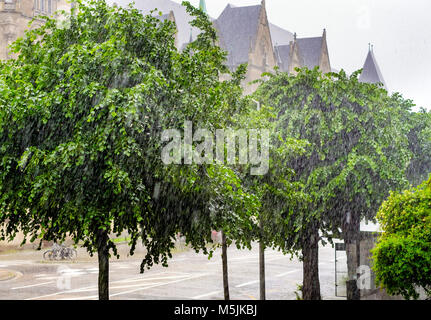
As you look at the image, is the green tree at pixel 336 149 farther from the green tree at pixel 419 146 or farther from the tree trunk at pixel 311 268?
the green tree at pixel 419 146

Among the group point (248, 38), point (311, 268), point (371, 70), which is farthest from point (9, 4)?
point (371, 70)

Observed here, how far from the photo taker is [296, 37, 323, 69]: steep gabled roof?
68.3m

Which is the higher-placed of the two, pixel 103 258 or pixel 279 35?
pixel 279 35

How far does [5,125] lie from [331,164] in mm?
9565

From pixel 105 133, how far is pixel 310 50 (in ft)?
214

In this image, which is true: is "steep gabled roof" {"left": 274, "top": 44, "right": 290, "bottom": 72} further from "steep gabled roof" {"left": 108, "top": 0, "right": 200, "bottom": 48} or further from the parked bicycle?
the parked bicycle

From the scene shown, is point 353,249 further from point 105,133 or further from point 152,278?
point 105,133

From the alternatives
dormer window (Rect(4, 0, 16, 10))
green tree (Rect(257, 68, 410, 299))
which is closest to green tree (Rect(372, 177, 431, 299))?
green tree (Rect(257, 68, 410, 299))

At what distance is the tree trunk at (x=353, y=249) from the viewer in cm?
1561

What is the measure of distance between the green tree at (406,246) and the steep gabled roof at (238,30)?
47.2 metres

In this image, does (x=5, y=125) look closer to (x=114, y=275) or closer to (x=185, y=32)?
(x=114, y=275)

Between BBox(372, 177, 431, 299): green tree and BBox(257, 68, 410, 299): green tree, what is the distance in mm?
2661

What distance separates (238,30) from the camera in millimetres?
59312
